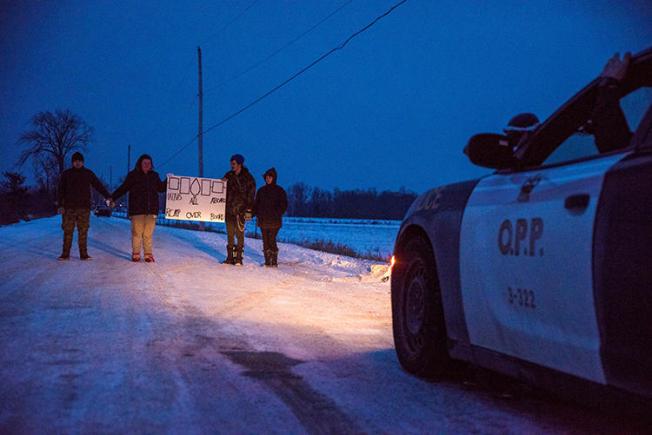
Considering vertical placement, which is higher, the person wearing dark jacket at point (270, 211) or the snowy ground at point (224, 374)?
the person wearing dark jacket at point (270, 211)

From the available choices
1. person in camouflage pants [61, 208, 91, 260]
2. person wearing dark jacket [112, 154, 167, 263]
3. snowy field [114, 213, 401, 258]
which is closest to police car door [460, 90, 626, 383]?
person wearing dark jacket [112, 154, 167, 263]

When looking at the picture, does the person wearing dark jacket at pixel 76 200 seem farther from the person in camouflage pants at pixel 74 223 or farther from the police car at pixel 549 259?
the police car at pixel 549 259

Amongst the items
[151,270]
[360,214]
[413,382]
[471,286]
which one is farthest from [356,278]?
[360,214]

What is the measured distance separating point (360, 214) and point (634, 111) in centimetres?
13959

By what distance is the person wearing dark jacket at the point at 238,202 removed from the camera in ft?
46.8

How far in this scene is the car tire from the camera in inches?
173

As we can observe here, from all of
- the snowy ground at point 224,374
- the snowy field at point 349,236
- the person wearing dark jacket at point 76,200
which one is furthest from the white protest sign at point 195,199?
the snowy ground at point 224,374

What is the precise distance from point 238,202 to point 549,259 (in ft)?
38.2

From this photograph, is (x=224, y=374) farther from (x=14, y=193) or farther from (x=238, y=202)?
(x=14, y=193)

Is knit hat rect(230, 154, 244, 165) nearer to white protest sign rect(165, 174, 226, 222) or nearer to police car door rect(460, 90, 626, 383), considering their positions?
white protest sign rect(165, 174, 226, 222)

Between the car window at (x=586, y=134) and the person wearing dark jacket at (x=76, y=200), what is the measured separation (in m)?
11.4

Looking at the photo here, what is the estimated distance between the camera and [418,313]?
467 cm

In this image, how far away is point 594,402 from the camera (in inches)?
112

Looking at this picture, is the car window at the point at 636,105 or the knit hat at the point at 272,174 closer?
the car window at the point at 636,105
